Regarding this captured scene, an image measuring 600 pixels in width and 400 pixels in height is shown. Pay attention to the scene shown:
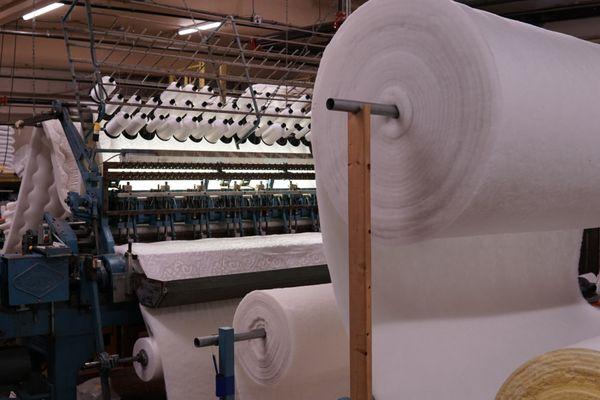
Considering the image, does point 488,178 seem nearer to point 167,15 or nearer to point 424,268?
point 424,268

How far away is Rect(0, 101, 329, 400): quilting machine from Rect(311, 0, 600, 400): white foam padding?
1996mm

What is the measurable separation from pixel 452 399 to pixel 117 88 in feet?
11.4

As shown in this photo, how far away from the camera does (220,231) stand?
5379 mm

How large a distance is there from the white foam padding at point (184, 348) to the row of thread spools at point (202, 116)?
142 centimetres

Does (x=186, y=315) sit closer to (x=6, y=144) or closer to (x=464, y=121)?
(x=464, y=121)

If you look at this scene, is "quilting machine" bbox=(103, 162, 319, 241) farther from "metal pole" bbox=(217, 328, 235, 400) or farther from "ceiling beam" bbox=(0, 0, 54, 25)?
"ceiling beam" bbox=(0, 0, 54, 25)

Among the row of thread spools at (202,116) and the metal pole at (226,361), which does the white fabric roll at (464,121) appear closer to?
the metal pole at (226,361)

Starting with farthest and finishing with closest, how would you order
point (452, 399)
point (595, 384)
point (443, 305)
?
1. point (443, 305)
2. point (452, 399)
3. point (595, 384)

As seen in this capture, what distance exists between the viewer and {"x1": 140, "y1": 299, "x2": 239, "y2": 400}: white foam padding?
4230 mm

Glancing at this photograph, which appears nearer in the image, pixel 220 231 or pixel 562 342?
pixel 562 342

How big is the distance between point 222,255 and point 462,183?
2.76 metres

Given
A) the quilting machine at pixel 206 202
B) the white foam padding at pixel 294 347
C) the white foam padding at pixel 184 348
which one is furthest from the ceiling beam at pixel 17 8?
the white foam padding at pixel 294 347

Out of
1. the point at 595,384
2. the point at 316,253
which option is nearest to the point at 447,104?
the point at 595,384

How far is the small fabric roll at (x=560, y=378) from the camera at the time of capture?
4.51 ft
